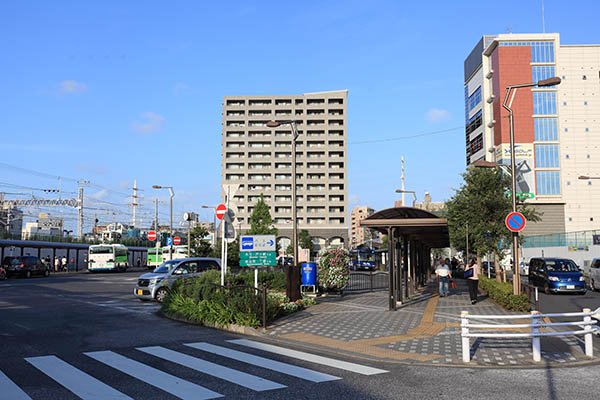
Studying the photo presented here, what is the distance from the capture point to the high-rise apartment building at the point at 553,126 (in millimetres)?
73312

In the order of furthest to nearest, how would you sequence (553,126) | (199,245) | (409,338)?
(553,126) < (199,245) < (409,338)

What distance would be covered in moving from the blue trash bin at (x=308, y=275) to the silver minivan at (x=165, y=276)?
3.87 m

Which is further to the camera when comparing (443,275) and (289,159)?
(289,159)

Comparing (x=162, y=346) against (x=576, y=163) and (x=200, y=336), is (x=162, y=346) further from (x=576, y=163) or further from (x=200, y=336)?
(x=576, y=163)

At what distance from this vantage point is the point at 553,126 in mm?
73938

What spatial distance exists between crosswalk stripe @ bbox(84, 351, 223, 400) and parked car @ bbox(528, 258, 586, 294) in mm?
20989

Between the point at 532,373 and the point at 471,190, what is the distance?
24.9m

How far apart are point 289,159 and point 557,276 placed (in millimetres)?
73547

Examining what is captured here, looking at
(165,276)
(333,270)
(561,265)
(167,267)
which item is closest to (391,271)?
(333,270)

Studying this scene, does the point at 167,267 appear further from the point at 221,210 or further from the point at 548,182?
the point at 548,182

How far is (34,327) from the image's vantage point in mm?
12336

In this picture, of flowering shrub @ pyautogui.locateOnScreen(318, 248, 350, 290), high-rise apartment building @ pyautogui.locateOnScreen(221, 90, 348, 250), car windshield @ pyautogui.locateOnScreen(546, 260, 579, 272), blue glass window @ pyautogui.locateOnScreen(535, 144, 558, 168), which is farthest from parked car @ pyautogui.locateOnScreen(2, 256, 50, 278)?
blue glass window @ pyautogui.locateOnScreen(535, 144, 558, 168)

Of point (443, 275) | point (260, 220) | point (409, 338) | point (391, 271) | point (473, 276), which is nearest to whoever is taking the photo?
point (409, 338)

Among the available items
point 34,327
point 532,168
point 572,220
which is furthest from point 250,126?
point 34,327
